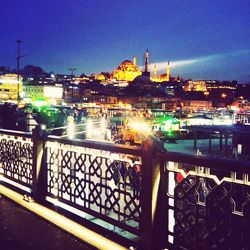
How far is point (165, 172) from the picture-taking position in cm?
387

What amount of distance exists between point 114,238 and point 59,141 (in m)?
1.90

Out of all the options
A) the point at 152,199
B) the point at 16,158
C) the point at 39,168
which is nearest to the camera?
the point at 152,199

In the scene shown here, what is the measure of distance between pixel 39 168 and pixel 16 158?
49.8 inches

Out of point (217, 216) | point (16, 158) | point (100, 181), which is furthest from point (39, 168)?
point (217, 216)

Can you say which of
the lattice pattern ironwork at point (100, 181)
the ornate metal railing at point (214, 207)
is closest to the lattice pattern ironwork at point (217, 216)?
the ornate metal railing at point (214, 207)

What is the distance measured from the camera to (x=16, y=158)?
698 cm

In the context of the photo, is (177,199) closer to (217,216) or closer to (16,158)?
(217,216)

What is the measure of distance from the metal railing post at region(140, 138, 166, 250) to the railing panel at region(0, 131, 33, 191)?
3146 mm

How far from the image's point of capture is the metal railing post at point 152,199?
3869 mm

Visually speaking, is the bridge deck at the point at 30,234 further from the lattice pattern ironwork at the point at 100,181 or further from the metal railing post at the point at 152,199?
the metal railing post at the point at 152,199

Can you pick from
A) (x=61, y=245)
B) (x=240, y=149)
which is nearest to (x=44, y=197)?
(x=61, y=245)

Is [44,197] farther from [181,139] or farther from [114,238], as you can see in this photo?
[181,139]

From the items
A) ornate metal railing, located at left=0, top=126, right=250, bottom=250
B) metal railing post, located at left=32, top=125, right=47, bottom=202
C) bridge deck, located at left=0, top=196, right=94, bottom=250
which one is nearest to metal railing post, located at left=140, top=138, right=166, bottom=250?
ornate metal railing, located at left=0, top=126, right=250, bottom=250

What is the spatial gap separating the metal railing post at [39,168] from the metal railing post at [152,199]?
2600 millimetres
